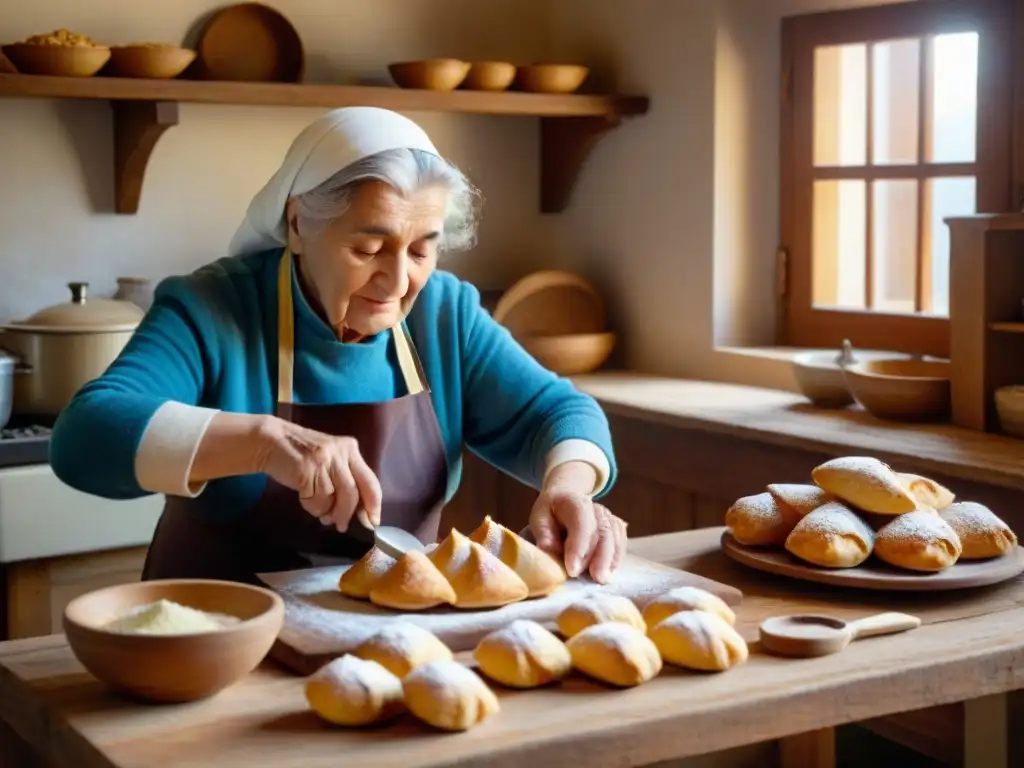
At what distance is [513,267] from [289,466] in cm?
251

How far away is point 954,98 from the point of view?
126 inches

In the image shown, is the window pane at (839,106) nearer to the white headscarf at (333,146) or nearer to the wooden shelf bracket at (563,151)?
the wooden shelf bracket at (563,151)

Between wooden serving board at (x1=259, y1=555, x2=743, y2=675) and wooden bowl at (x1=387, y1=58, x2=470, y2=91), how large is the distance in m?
2.00

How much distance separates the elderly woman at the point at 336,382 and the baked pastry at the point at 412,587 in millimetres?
228

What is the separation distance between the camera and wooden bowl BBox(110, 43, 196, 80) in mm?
3127

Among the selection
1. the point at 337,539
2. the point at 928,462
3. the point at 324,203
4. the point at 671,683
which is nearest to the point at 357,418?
the point at 337,539

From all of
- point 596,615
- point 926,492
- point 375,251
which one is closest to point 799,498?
point 926,492

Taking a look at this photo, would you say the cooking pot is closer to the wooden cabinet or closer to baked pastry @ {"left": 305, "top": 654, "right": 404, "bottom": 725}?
the wooden cabinet

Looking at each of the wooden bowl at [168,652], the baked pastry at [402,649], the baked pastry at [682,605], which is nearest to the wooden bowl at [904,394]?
the baked pastry at [682,605]

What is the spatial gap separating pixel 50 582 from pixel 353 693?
197cm

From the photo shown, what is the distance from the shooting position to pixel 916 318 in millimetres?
3312

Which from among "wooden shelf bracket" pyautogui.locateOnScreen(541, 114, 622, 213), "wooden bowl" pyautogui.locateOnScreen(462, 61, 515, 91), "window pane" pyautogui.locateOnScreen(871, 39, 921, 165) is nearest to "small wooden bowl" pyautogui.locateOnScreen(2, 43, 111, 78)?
"wooden bowl" pyautogui.locateOnScreen(462, 61, 515, 91)

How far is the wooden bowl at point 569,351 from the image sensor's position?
12.1 feet

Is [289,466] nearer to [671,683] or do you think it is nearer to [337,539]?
[337,539]
